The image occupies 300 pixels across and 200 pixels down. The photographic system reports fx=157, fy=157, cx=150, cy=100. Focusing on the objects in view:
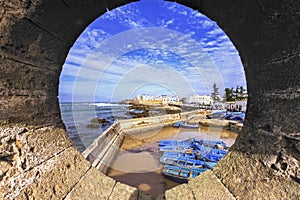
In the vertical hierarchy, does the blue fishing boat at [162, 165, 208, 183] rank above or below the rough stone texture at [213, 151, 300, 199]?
below

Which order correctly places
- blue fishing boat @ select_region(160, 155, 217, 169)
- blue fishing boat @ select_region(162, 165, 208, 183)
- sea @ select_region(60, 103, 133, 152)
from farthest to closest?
1. sea @ select_region(60, 103, 133, 152)
2. blue fishing boat @ select_region(160, 155, 217, 169)
3. blue fishing boat @ select_region(162, 165, 208, 183)

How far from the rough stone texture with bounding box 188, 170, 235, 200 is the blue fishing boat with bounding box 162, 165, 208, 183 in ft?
14.1

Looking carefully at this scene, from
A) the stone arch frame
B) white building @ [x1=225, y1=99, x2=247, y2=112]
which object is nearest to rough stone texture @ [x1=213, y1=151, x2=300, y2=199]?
the stone arch frame

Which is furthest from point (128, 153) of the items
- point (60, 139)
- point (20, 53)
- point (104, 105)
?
point (104, 105)

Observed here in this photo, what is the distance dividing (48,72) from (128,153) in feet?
27.6

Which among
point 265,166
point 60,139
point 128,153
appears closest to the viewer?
point 265,166

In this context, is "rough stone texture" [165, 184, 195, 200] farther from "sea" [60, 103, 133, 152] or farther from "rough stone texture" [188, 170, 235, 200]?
"sea" [60, 103, 133, 152]

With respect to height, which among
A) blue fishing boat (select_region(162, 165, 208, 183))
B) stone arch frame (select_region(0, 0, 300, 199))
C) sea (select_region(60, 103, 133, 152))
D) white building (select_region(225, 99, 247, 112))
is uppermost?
stone arch frame (select_region(0, 0, 300, 199))

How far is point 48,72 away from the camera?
131cm

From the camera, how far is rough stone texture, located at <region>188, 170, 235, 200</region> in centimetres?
126

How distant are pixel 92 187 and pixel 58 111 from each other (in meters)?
0.75

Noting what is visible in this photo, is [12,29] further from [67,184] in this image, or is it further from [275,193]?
[275,193]

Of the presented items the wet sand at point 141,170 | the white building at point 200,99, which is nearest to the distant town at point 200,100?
the white building at point 200,99

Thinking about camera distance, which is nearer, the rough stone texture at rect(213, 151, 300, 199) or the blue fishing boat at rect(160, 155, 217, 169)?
the rough stone texture at rect(213, 151, 300, 199)
